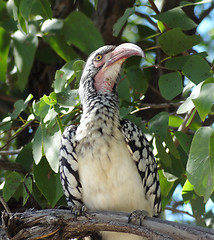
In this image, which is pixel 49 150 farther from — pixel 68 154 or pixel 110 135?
pixel 110 135

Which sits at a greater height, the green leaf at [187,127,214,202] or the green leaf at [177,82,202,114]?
the green leaf at [177,82,202,114]

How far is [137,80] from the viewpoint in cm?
397

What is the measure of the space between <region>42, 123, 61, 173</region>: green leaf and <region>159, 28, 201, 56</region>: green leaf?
104cm

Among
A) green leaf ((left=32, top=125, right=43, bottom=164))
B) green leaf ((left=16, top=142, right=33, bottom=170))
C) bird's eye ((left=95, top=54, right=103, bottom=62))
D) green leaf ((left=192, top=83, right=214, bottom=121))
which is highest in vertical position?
bird's eye ((left=95, top=54, right=103, bottom=62))

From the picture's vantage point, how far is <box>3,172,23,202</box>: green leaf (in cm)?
341

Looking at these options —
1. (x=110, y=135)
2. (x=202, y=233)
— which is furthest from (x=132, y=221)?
(x=110, y=135)

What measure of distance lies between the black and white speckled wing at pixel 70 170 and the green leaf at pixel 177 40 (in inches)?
37.2

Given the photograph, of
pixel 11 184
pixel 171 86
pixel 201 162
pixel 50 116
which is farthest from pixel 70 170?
pixel 201 162

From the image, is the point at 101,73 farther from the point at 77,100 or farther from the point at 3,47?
the point at 3,47

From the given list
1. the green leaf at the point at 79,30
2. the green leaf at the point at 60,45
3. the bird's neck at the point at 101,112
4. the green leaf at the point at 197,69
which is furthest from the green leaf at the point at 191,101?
the green leaf at the point at 60,45

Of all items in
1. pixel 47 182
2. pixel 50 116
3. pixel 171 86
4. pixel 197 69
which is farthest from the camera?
pixel 47 182

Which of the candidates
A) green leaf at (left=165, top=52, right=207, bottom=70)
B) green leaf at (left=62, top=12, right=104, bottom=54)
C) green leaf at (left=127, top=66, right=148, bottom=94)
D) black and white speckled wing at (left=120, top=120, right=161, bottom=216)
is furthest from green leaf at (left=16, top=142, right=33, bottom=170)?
green leaf at (left=165, top=52, right=207, bottom=70)

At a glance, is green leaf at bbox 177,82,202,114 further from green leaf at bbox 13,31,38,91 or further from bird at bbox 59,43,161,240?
green leaf at bbox 13,31,38,91

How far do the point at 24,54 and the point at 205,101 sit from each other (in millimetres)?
1490
